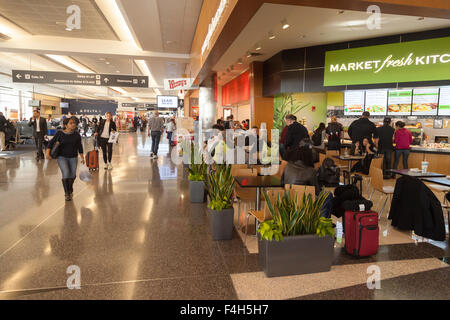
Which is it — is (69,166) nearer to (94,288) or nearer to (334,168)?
(94,288)

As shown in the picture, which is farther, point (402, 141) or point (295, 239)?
point (402, 141)

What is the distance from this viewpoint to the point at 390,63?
26.5 ft

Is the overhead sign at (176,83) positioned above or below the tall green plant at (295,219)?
above

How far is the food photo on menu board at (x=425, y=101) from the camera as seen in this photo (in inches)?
328

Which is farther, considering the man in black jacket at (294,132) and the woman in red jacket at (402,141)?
the woman in red jacket at (402,141)

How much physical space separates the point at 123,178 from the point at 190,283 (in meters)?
5.12

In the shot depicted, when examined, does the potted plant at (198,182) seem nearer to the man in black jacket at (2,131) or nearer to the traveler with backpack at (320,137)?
the traveler with backpack at (320,137)

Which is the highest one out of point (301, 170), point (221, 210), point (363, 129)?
point (363, 129)

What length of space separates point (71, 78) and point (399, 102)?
11.2m

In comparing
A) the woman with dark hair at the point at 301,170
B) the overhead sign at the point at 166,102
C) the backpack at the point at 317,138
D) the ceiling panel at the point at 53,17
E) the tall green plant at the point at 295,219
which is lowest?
the tall green plant at the point at 295,219

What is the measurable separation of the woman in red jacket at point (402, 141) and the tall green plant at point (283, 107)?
3.85 metres

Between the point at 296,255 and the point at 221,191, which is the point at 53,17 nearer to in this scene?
the point at 221,191

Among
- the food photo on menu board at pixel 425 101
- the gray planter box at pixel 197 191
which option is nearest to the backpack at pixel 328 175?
the gray planter box at pixel 197 191

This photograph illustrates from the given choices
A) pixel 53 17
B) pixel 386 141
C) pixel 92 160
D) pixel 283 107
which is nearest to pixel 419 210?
pixel 386 141
